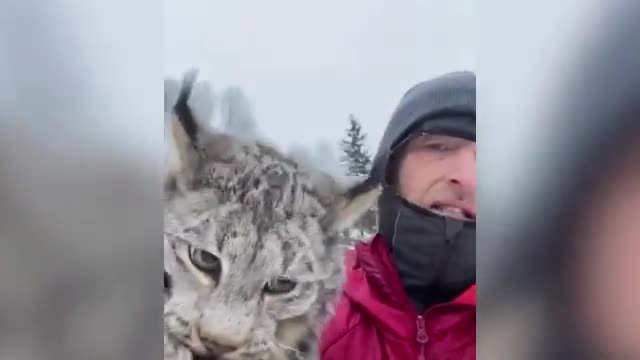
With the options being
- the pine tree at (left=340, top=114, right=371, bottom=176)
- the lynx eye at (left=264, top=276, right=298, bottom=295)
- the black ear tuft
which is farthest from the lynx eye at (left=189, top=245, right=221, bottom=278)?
the pine tree at (left=340, top=114, right=371, bottom=176)

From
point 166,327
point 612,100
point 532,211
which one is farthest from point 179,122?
point 612,100

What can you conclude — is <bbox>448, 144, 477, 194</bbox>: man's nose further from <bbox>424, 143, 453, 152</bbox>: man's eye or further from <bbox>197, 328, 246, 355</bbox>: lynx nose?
<bbox>197, 328, 246, 355</bbox>: lynx nose

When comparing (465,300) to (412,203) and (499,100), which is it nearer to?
(412,203)

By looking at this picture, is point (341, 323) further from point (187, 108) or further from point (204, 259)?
point (187, 108)

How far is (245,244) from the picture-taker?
142 cm

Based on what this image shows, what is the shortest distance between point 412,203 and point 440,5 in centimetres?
37

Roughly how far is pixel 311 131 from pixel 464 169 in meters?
0.30

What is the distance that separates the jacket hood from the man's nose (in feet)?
0.61

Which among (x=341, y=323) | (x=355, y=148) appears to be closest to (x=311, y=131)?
(x=355, y=148)

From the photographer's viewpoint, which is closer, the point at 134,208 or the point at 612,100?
the point at 612,100

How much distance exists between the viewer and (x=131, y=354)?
1.44m

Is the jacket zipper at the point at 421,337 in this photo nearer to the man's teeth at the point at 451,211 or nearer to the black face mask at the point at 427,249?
the black face mask at the point at 427,249

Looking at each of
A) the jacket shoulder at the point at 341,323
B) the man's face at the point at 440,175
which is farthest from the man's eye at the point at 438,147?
the jacket shoulder at the point at 341,323

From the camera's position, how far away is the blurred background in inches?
52.5
